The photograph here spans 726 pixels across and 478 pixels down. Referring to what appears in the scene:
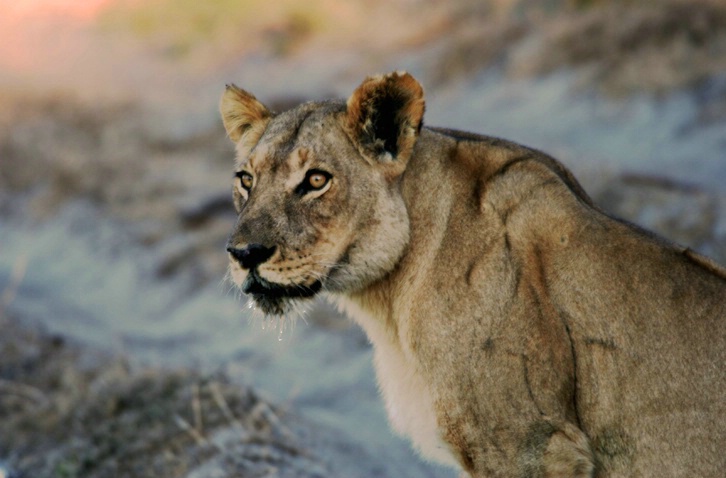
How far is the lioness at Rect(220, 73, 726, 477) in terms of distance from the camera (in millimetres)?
4285

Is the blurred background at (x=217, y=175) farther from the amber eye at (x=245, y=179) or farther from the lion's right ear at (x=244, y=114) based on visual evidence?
the amber eye at (x=245, y=179)

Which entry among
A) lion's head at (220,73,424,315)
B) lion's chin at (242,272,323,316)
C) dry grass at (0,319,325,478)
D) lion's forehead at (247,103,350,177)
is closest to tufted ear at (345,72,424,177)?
lion's head at (220,73,424,315)

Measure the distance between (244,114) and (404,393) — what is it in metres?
1.81

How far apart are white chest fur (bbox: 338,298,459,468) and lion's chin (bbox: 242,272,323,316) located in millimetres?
359

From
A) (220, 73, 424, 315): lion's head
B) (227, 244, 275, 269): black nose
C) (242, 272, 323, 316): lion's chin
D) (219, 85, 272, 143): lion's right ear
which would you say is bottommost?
(242, 272, 323, 316): lion's chin

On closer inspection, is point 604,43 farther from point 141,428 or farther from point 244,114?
point 244,114

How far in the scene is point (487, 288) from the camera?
452cm

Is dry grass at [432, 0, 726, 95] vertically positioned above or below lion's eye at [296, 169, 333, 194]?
above

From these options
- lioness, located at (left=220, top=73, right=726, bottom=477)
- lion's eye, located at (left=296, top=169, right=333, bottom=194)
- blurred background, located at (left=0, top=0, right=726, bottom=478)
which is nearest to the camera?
lioness, located at (left=220, top=73, right=726, bottom=477)

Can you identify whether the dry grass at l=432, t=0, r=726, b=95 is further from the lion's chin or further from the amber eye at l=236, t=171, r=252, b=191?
the lion's chin

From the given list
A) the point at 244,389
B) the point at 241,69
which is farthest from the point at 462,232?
the point at 241,69

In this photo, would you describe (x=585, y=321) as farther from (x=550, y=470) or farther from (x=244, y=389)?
(x=244, y=389)

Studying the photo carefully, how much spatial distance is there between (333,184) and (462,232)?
0.64 metres

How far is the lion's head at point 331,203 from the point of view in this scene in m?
4.64
